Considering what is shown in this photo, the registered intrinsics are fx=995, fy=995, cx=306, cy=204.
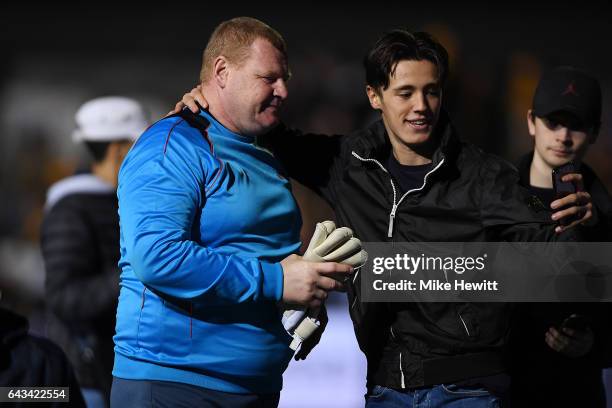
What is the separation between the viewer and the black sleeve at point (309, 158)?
3615 mm

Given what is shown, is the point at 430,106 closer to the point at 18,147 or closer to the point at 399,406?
the point at 399,406

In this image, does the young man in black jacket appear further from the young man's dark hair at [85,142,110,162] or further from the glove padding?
the young man's dark hair at [85,142,110,162]

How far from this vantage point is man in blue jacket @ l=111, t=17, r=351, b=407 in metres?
2.87

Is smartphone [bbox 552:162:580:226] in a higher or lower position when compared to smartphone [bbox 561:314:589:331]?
higher

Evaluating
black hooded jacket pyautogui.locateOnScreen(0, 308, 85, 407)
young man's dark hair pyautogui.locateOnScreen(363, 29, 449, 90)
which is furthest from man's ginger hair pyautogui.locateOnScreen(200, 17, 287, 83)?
black hooded jacket pyautogui.locateOnScreen(0, 308, 85, 407)

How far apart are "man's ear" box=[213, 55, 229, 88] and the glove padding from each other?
22.5 inches

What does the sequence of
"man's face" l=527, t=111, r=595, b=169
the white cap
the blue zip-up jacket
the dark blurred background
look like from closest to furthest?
the blue zip-up jacket, "man's face" l=527, t=111, r=595, b=169, the white cap, the dark blurred background

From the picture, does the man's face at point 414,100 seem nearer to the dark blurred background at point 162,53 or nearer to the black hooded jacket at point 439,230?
the black hooded jacket at point 439,230

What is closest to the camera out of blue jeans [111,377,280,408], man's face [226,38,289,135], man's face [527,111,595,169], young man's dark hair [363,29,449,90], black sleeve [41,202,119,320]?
blue jeans [111,377,280,408]

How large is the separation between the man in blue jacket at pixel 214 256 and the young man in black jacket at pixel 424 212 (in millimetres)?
231

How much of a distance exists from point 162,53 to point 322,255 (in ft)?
20.4

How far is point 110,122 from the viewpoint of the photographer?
502cm

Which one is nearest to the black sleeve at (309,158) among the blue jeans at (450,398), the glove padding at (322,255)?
the glove padding at (322,255)

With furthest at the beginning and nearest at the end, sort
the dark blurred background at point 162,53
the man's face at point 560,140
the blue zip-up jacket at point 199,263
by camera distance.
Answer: the dark blurred background at point 162,53 < the man's face at point 560,140 < the blue zip-up jacket at point 199,263
